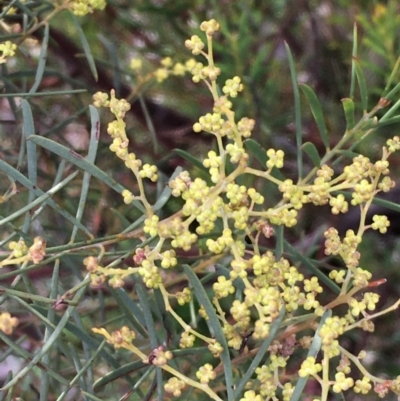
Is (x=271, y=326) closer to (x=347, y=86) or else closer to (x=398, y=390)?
(x=398, y=390)

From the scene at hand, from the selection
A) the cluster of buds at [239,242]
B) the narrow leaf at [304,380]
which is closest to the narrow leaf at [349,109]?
the cluster of buds at [239,242]

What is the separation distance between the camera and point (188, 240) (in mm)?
343

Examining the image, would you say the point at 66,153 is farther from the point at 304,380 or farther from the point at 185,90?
the point at 185,90

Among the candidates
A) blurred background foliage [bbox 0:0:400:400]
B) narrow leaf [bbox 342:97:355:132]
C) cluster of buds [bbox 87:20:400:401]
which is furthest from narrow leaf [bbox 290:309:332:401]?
blurred background foliage [bbox 0:0:400:400]

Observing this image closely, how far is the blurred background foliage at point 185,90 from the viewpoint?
0.65m

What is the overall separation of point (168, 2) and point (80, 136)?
0.25 metres

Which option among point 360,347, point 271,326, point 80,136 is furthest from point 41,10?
point 360,347

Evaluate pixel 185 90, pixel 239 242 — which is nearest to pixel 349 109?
pixel 239 242

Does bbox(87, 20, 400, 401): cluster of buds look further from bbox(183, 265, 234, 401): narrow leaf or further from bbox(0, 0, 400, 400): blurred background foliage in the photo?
bbox(0, 0, 400, 400): blurred background foliage

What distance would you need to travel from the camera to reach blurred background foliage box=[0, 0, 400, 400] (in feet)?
2.12

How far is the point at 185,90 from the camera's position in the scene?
0.73 metres

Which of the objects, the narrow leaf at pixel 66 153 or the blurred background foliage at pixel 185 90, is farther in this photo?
the blurred background foliage at pixel 185 90

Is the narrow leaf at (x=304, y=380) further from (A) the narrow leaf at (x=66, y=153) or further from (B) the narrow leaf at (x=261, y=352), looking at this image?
(A) the narrow leaf at (x=66, y=153)

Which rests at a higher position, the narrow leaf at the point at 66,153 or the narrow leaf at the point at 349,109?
the narrow leaf at the point at 66,153
